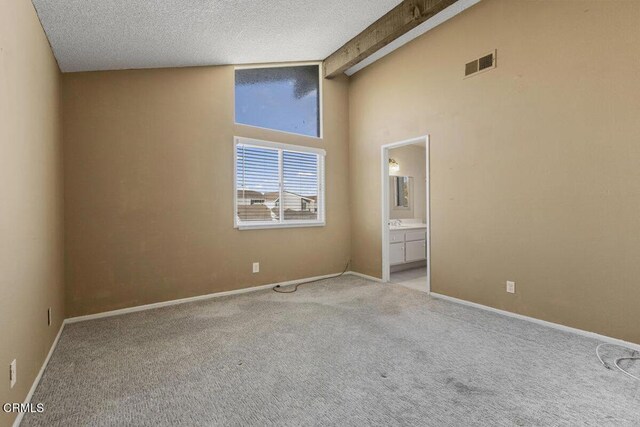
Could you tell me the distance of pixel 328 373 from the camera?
2.11 m

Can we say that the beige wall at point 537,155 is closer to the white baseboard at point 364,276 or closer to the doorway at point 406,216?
the doorway at point 406,216

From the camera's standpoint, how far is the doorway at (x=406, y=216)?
4.58 metres

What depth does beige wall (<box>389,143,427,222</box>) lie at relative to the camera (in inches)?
244

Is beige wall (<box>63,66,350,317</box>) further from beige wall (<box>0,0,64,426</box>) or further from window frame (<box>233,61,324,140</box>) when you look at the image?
beige wall (<box>0,0,64,426</box>)

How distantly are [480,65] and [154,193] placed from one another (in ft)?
12.8

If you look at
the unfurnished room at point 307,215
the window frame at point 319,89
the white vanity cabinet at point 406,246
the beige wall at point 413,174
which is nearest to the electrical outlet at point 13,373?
the unfurnished room at point 307,215

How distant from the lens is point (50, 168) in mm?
2617

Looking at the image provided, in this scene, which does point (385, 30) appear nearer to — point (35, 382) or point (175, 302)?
point (175, 302)

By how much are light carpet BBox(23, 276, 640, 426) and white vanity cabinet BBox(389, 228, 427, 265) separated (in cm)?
185

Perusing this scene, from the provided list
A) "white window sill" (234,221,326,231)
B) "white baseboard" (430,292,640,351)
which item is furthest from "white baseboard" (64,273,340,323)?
"white baseboard" (430,292,640,351)

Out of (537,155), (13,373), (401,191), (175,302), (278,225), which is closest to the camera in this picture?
(13,373)

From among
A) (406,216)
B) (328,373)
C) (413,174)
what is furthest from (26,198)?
(413,174)

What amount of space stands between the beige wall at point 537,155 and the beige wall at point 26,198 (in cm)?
382

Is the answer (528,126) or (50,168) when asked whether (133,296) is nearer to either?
(50,168)
